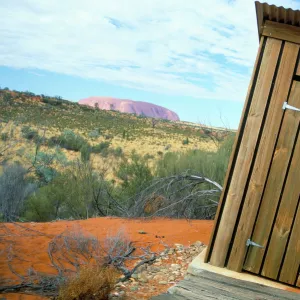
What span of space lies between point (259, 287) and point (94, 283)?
2.29m

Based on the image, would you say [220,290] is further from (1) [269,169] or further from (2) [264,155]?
(2) [264,155]

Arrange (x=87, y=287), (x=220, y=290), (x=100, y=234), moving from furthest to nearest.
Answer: (x=100, y=234)
(x=87, y=287)
(x=220, y=290)

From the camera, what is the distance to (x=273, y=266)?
4.77m

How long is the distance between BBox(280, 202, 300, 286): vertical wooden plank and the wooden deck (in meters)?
0.21

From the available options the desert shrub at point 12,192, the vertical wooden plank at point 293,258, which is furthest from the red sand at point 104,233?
the vertical wooden plank at point 293,258

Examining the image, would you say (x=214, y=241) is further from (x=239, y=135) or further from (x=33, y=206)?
(x=33, y=206)

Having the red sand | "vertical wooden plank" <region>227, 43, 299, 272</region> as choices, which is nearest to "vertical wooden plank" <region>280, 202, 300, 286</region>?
"vertical wooden plank" <region>227, 43, 299, 272</region>

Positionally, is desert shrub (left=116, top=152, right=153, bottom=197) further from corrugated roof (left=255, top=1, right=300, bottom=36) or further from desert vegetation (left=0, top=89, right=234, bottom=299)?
corrugated roof (left=255, top=1, right=300, bottom=36)

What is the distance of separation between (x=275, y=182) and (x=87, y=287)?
9.29 ft

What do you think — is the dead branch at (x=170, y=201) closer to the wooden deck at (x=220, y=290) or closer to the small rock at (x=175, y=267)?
the small rock at (x=175, y=267)

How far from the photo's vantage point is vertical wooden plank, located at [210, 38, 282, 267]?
15.7 ft

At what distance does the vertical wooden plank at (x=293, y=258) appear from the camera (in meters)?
4.72

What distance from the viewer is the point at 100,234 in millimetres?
10078

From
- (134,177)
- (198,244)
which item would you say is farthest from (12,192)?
(198,244)
